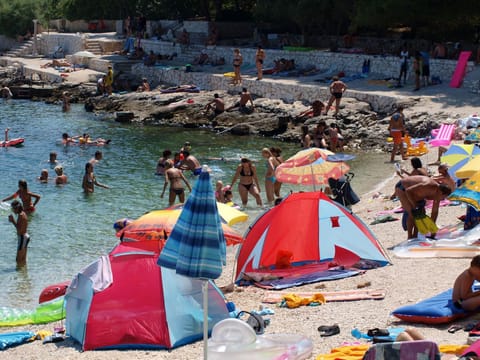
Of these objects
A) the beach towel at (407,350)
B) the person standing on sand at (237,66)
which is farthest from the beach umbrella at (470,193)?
the person standing on sand at (237,66)

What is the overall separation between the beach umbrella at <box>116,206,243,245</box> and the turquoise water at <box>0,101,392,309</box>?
227cm

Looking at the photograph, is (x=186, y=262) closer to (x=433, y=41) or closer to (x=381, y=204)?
(x=381, y=204)

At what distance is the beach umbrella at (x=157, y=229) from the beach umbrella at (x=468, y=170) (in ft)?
10.9

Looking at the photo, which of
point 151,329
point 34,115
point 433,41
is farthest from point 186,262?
point 34,115

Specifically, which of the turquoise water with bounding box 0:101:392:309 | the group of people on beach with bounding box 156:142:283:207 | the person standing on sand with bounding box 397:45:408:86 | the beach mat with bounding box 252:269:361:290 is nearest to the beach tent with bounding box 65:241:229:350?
the beach mat with bounding box 252:269:361:290

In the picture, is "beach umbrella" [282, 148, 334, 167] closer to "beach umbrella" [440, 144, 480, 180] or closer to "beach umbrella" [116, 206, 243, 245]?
"beach umbrella" [440, 144, 480, 180]

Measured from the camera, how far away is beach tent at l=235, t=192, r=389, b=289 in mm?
12883

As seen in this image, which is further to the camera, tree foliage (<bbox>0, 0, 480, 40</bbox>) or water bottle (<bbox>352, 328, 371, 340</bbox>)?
tree foliage (<bbox>0, 0, 480, 40</bbox>)

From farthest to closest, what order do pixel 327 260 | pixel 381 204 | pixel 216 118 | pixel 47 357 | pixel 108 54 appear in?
pixel 108 54
pixel 216 118
pixel 381 204
pixel 327 260
pixel 47 357

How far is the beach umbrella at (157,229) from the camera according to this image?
1185cm

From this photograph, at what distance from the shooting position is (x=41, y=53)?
183ft

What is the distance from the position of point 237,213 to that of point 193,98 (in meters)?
23.0

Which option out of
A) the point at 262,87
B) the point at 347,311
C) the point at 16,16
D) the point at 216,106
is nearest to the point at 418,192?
the point at 347,311

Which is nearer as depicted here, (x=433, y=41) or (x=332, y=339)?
(x=332, y=339)
